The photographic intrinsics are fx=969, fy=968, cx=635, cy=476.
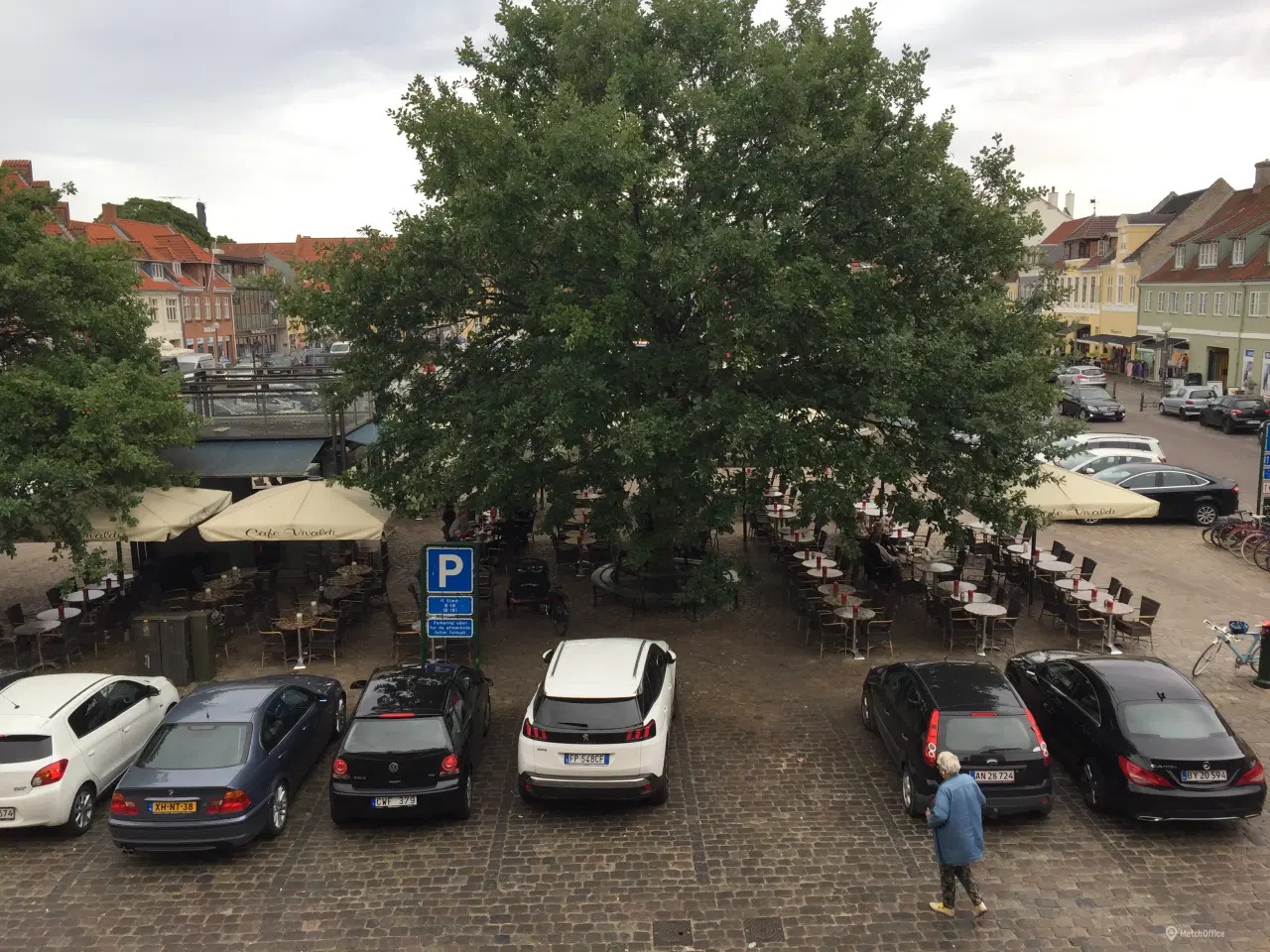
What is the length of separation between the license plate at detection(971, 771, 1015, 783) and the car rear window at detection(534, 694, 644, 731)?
3311mm

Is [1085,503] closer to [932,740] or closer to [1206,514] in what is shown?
[932,740]

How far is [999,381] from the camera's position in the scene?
1309cm

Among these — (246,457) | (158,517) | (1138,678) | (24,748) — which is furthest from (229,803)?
(246,457)

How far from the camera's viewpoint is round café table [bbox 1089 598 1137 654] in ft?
47.8

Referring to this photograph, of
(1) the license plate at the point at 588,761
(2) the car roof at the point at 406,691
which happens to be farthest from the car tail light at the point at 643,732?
(2) the car roof at the point at 406,691

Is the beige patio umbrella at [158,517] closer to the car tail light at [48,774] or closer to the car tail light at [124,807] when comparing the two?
the car tail light at [48,774]

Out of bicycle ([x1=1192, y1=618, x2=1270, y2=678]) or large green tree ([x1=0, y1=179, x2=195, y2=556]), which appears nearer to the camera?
bicycle ([x1=1192, y1=618, x2=1270, y2=678])

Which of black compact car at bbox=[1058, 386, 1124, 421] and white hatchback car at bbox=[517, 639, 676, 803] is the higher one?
black compact car at bbox=[1058, 386, 1124, 421]

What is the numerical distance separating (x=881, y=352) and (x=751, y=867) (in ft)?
20.9

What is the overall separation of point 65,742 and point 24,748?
1.19 ft

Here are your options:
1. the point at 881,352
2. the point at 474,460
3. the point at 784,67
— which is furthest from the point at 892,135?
the point at 474,460

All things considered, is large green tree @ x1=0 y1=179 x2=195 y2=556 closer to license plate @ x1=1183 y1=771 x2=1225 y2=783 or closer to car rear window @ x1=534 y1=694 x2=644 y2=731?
car rear window @ x1=534 y1=694 x2=644 y2=731

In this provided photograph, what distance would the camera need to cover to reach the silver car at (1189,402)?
41.2m

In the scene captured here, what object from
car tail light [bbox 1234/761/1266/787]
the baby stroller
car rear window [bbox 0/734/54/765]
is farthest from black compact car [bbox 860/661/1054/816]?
car rear window [bbox 0/734/54/765]
